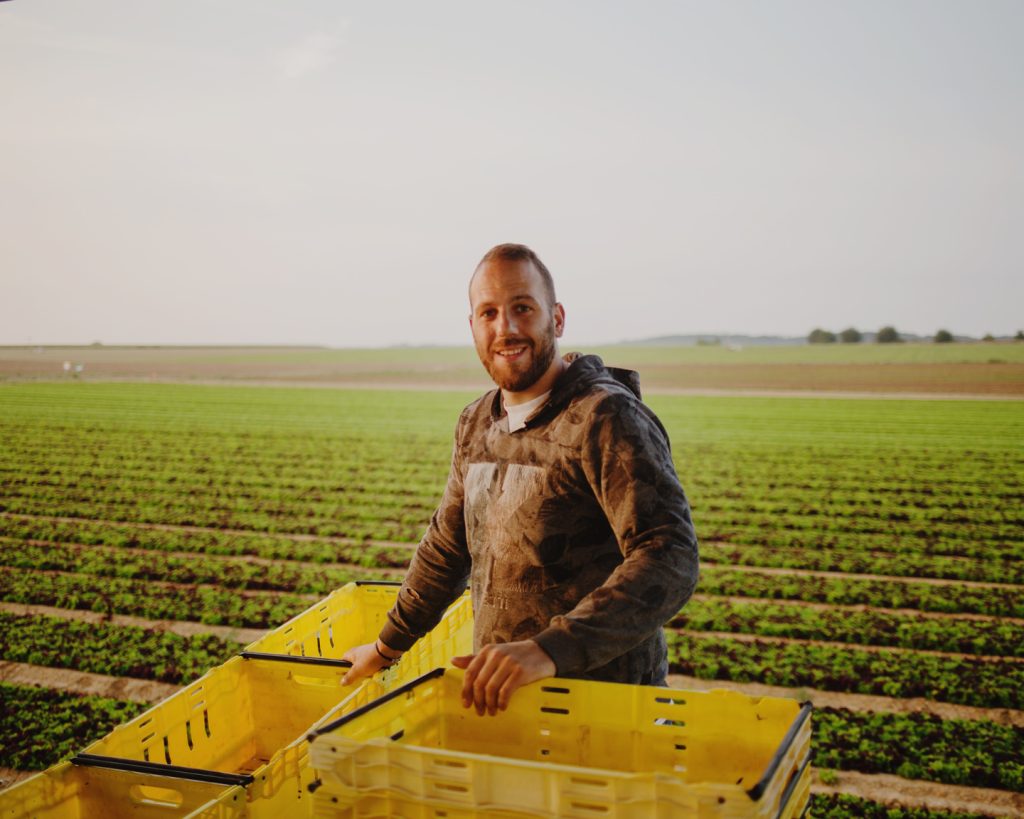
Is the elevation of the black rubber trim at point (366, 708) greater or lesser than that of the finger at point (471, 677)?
lesser

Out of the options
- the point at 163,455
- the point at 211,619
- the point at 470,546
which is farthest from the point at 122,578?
the point at 163,455

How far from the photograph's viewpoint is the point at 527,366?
7.11ft

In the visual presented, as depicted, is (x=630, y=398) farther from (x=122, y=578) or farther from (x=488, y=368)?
(x=122, y=578)

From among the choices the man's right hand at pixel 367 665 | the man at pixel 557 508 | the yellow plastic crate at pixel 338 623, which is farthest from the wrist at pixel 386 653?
the yellow plastic crate at pixel 338 623

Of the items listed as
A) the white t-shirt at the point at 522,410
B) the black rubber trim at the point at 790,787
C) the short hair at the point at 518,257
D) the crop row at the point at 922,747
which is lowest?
the crop row at the point at 922,747

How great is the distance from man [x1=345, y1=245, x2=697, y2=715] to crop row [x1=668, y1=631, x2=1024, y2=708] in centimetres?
391

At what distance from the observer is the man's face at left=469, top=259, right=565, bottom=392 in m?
2.13

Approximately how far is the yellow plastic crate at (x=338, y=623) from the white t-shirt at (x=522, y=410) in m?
1.50

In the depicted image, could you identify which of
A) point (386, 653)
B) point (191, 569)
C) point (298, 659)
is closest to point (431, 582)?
point (386, 653)

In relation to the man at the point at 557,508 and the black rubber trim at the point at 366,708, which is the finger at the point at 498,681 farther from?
the black rubber trim at the point at 366,708

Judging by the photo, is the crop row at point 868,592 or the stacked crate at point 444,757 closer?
the stacked crate at point 444,757

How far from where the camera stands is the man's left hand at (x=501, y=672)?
1684 mm

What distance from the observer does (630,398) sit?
210cm

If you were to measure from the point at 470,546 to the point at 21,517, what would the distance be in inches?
427
